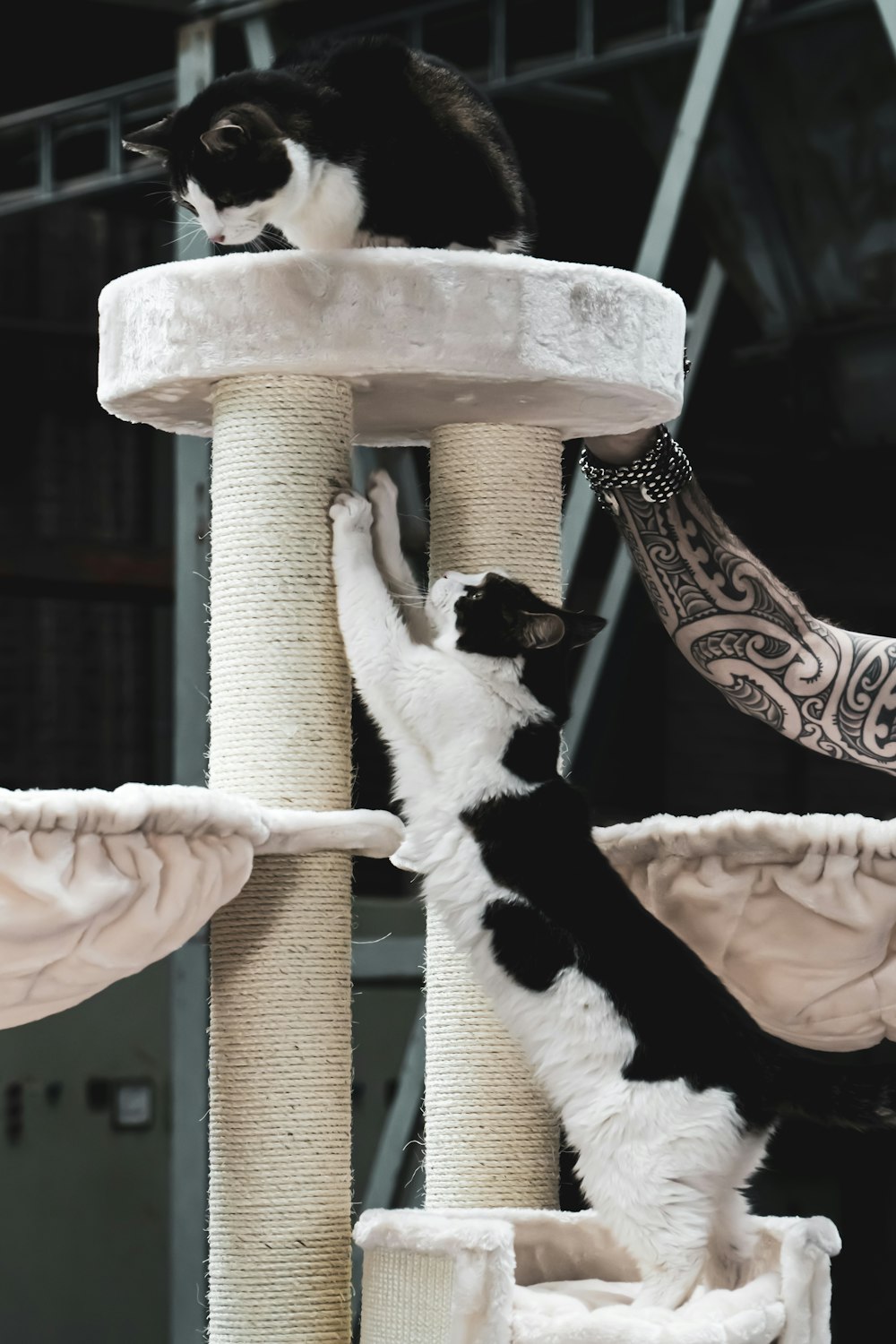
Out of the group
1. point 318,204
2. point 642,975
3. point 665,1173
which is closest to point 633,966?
point 642,975

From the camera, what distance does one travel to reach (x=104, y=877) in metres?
1.75

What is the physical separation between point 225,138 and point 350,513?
414 mm

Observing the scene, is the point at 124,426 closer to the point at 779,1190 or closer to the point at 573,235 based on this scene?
the point at 573,235

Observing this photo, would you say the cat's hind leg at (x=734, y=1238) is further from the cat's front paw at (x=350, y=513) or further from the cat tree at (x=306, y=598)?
the cat's front paw at (x=350, y=513)

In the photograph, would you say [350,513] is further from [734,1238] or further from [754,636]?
[734,1238]

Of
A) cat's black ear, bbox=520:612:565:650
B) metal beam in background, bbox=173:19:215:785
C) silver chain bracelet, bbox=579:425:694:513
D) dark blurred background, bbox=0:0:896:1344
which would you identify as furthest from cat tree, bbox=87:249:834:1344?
metal beam in background, bbox=173:19:215:785

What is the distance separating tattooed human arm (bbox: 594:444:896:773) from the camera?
2301 mm

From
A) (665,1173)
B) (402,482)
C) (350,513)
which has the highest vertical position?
(402,482)

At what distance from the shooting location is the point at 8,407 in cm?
579

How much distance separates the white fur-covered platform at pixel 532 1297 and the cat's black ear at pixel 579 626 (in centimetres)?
61

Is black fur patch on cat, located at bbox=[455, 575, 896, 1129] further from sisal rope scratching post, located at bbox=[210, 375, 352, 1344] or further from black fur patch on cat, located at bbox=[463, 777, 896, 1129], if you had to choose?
sisal rope scratching post, located at bbox=[210, 375, 352, 1344]

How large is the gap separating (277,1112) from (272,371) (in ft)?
2.63

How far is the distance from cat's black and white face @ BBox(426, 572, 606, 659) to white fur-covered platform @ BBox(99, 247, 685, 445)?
23 cm

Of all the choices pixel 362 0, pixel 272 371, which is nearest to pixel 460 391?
pixel 272 371
